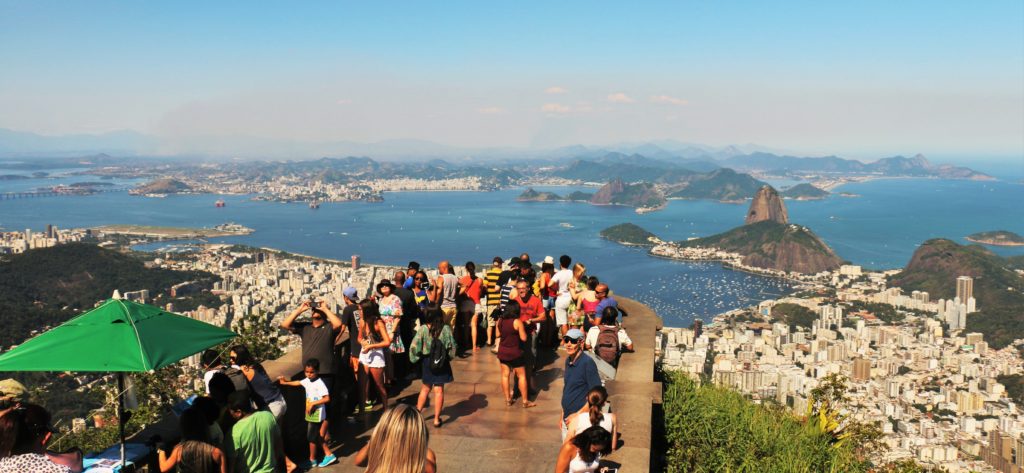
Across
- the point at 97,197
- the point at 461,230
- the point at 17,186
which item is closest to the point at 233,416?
the point at 461,230

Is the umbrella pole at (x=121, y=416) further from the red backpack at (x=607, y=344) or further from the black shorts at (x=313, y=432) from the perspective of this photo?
the red backpack at (x=607, y=344)

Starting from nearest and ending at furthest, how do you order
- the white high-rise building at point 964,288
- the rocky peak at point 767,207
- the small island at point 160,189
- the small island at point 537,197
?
the white high-rise building at point 964,288, the rocky peak at point 767,207, the small island at point 160,189, the small island at point 537,197

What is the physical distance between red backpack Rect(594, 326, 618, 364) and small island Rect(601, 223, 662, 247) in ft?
321

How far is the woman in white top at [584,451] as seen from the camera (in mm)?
4488

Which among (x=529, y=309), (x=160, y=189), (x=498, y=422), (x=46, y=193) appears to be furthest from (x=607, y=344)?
(x=160, y=189)

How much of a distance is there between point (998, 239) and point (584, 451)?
453 feet

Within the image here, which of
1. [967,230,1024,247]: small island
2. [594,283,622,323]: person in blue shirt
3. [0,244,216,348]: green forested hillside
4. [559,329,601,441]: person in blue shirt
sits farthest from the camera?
[967,230,1024,247]: small island

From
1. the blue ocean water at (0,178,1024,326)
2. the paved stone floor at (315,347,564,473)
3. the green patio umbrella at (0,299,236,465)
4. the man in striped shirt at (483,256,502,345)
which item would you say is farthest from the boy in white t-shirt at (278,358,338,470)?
the blue ocean water at (0,178,1024,326)

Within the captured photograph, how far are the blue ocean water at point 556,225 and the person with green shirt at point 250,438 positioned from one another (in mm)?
53962

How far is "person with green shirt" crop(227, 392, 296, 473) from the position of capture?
4836mm

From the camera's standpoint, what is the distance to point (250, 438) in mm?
4855

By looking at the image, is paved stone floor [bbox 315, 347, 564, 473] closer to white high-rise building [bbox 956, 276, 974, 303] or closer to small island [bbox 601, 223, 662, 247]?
white high-rise building [bbox 956, 276, 974, 303]

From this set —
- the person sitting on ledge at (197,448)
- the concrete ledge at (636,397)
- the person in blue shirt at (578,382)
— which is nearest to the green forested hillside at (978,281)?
the concrete ledge at (636,397)

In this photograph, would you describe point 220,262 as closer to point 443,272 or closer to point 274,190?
point 443,272
